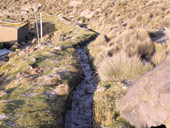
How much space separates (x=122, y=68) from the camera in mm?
9469

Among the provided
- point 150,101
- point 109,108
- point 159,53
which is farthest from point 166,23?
point 150,101

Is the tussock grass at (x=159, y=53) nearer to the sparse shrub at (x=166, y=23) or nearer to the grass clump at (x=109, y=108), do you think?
the grass clump at (x=109, y=108)

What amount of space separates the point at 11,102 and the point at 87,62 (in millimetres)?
7798

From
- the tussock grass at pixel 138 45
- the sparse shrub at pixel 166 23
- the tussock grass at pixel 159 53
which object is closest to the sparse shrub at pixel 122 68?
the tussock grass at pixel 159 53

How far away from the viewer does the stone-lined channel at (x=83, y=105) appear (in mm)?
6960

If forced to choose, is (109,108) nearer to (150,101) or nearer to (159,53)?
(150,101)

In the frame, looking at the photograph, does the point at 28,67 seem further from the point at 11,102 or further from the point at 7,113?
the point at 7,113

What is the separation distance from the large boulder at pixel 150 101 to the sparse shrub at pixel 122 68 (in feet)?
10.8

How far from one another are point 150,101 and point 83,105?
3.70m

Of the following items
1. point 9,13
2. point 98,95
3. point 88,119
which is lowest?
point 88,119

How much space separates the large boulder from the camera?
4766 millimetres

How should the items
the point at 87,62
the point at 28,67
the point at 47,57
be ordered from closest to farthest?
the point at 28,67
the point at 47,57
the point at 87,62

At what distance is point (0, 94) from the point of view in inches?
325

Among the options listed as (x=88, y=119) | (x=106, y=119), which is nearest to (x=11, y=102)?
(x=88, y=119)
